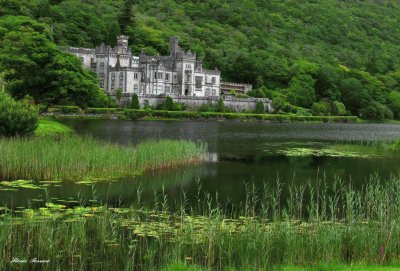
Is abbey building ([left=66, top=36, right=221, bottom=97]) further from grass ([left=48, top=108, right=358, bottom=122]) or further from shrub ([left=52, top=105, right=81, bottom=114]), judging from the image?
shrub ([left=52, top=105, right=81, bottom=114])

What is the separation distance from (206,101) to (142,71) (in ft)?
45.5

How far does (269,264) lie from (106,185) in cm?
973

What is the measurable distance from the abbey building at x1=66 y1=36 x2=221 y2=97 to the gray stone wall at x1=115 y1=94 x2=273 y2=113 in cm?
362

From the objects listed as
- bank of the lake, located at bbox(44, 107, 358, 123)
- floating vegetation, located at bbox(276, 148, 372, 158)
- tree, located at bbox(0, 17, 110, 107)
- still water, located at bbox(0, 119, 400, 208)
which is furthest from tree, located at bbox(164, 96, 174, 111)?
floating vegetation, located at bbox(276, 148, 372, 158)

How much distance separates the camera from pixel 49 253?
33.4ft

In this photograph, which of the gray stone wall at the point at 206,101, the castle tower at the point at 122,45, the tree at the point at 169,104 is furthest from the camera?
the castle tower at the point at 122,45

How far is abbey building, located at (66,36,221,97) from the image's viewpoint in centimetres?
9669

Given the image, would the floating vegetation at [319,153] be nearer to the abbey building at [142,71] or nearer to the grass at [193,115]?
the grass at [193,115]

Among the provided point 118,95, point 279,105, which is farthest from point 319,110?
point 118,95

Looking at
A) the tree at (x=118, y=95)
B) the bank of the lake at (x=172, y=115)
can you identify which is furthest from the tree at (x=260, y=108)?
the tree at (x=118, y=95)

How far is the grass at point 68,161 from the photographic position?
1859cm

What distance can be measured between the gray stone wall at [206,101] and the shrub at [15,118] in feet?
208

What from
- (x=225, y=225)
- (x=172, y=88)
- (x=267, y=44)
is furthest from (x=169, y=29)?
(x=225, y=225)

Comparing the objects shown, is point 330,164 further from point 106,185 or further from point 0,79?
point 0,79
